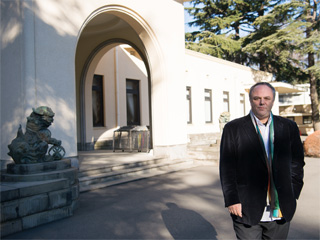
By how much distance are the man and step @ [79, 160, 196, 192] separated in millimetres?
5206

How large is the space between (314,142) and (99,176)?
9571 mm

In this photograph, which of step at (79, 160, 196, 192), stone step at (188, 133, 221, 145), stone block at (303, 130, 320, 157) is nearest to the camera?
step at (79, 160, 196, 192)

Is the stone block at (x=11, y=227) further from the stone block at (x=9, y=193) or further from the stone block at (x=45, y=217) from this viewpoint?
the stone block at (x=9, y=193)

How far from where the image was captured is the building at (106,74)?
286 inches

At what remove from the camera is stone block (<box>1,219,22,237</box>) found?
4.42 m

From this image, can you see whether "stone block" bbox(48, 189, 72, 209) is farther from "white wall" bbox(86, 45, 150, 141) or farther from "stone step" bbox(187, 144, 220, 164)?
"white wall" bbox(86, 45, 150, 141)

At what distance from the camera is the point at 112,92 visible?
1568 cm

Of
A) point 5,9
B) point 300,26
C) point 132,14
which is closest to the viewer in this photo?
point 5,9

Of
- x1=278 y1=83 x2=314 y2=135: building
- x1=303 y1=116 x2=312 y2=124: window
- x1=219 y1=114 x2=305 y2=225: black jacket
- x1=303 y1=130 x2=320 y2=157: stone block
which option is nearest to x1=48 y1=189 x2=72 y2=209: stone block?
x1=219 y1=114 x2=305 y2=225: black jacket

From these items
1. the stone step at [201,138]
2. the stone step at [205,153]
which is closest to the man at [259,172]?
the stone step at [205,153]

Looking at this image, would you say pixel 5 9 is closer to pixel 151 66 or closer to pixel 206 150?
pixel 151 66

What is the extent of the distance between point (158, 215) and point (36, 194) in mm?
2007

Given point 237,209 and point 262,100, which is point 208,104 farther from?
point 237,209

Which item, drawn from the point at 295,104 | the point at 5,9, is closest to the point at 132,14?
the point at 5,9
